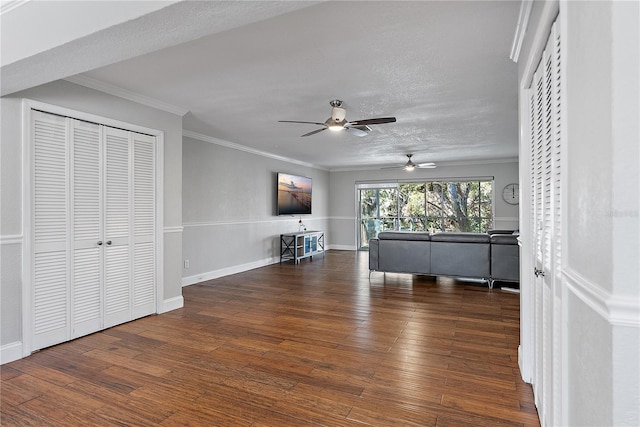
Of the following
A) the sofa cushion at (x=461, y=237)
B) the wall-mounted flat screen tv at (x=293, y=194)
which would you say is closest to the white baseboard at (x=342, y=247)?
the wall-mounted flat screen tv at (x=293, y=194)

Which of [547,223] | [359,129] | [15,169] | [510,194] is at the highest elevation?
[359,129]

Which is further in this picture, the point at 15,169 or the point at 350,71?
the point at 350,71

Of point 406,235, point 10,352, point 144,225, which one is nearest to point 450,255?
point 406,235

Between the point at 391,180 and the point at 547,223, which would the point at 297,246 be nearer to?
the point at 391,180

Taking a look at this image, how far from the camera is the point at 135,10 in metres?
1.71

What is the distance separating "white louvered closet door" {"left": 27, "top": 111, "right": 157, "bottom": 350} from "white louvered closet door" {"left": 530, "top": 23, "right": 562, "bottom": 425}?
3.71 metres

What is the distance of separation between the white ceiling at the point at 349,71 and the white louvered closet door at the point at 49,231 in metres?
0.66

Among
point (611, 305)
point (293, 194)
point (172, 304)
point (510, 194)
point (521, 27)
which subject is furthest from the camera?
point (510, 194)

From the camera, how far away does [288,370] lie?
2566mm

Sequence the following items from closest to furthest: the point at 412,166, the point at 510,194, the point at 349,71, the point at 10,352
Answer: the point at 10,352 → the point at 349,71 → the point at 412,166 → the point at 510,194

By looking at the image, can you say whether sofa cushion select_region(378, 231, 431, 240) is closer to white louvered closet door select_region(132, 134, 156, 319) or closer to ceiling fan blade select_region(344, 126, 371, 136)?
ceiling fan blade select_region(344, 126, 371, 136)

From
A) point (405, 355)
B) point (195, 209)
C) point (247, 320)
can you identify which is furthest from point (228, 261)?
point (405, 355)

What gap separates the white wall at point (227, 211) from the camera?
5531 mm

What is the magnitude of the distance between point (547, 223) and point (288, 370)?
1.95 meters
